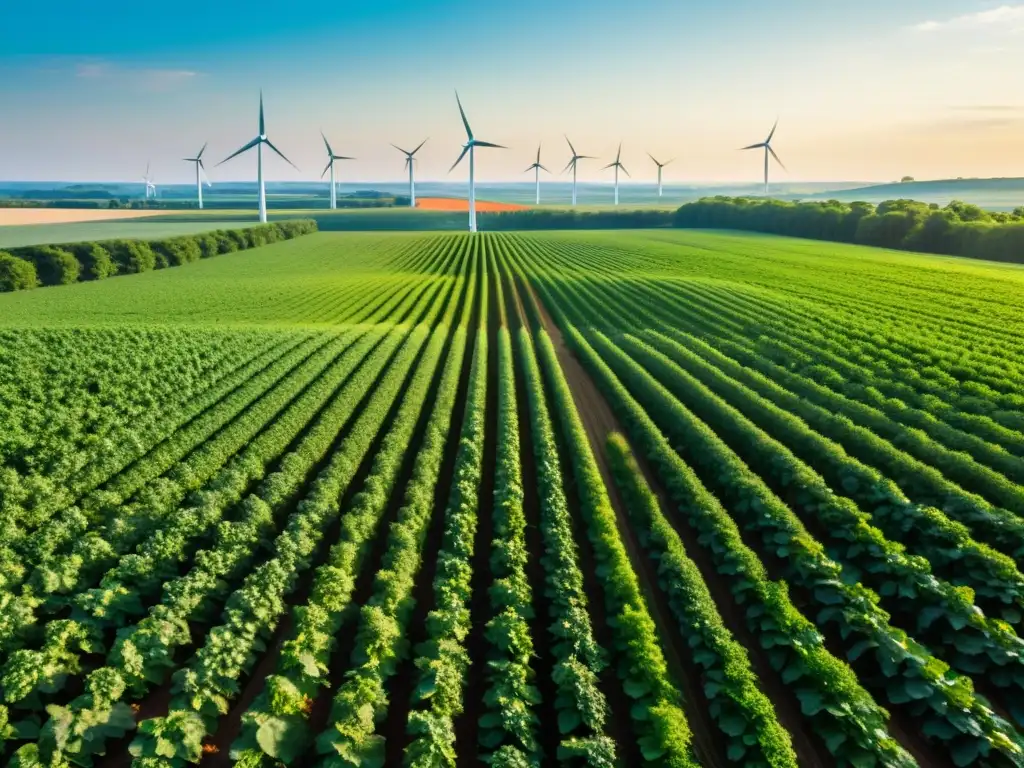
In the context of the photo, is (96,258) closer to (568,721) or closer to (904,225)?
(568,721)

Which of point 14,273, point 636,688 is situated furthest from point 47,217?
point 636,688

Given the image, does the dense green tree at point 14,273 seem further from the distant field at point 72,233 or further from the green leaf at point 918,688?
the green leaf at point 918,688

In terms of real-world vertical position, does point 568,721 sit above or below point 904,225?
below

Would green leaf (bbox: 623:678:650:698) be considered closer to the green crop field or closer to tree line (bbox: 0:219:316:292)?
the green crop field

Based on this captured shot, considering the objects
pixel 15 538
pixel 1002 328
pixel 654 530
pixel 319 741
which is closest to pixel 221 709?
pixel 319 741

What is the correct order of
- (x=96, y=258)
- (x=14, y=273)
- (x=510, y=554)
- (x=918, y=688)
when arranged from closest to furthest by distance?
(x=918, y=688) < (x=510, y=554) < (x=14, y=273) < (x=96, y=258)

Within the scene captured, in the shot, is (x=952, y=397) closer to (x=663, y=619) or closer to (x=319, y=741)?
(x=663, y=619)

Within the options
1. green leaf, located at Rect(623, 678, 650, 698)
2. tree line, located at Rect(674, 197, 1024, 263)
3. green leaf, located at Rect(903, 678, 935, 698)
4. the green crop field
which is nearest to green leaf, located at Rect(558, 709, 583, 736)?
the green crop field
